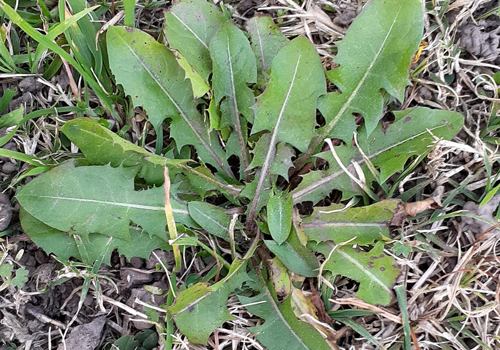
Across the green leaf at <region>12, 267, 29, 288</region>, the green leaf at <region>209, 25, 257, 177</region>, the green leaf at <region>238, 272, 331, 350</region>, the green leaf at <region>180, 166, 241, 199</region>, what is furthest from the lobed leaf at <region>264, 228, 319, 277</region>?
the green leaf at <region>12, 267, 29, 288</region>

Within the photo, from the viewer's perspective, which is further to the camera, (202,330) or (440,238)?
(440,238)

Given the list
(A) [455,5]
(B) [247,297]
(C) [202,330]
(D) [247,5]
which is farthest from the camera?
(D) [247,5]

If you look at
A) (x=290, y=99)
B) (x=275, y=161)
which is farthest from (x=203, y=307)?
(x=290, y=99)

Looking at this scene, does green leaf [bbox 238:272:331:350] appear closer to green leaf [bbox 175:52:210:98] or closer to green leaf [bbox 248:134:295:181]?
green leaf [bbox 248:134:295:181]

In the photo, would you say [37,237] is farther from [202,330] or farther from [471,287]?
[471,287]

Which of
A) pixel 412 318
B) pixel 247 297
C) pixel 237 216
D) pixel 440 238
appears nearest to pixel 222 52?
pixel 237 216
